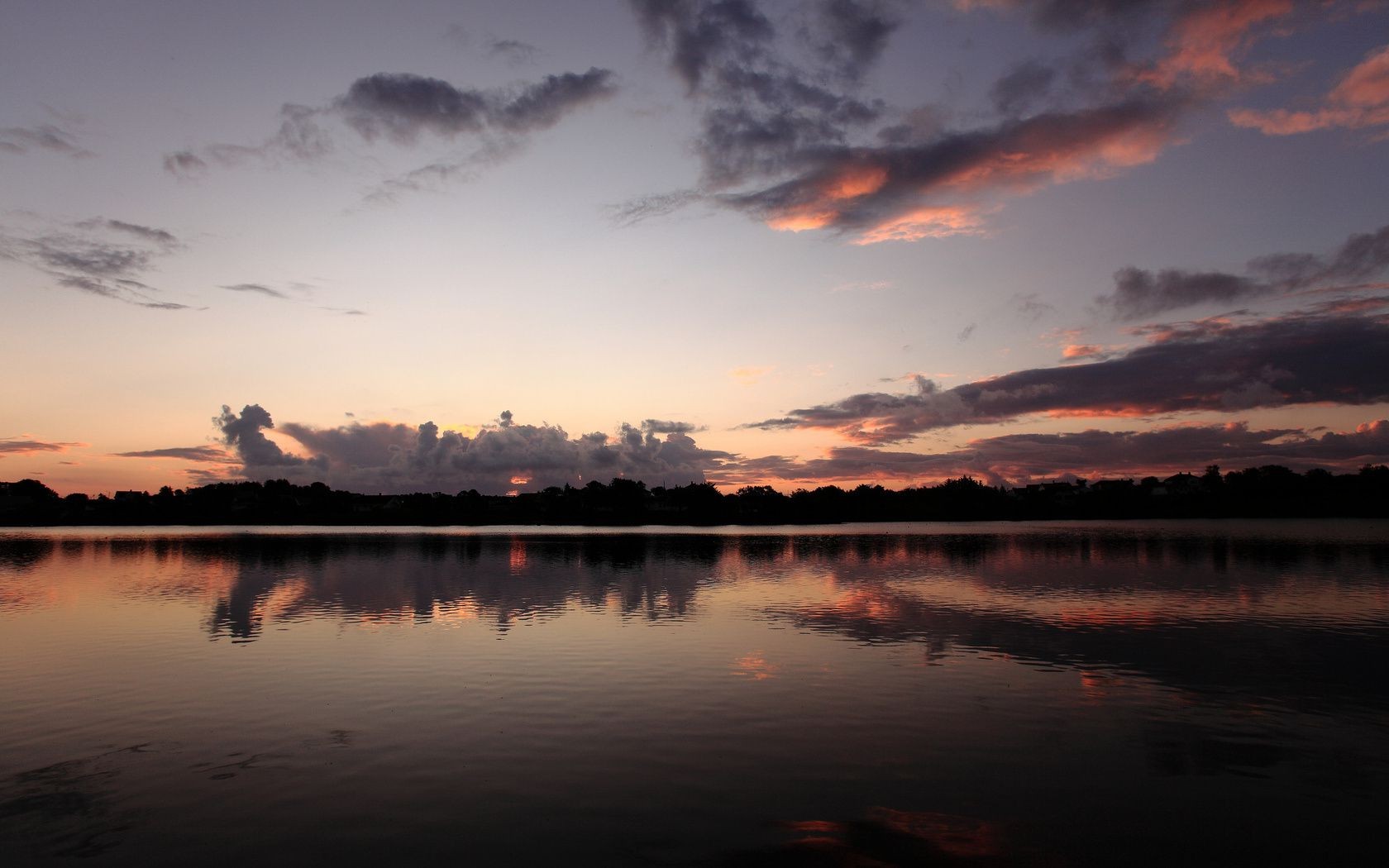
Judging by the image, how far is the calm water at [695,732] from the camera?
1431cm

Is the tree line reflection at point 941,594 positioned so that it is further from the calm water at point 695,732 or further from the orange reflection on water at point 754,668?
the orange reflection on water at point 754,668

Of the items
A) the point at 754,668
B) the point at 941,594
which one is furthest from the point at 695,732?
the point at 941,594

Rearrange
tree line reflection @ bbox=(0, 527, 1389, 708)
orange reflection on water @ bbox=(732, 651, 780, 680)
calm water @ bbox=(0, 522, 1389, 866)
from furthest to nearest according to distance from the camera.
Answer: tree line reflection @ bbox=(0, 527, 1389, 708)
orange reflection on water @ bbox=(732, 651, 780, 680)
calm water @ bbox=(0, 522, 1389, 866)

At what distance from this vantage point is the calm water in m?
14.3

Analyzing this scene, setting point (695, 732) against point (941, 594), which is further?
point (941, 594)

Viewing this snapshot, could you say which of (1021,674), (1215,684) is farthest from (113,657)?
(1215,684)

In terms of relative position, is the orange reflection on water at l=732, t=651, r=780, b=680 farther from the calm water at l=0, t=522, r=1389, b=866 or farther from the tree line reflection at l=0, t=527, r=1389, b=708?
the tree line reflection at l=0, t=527, r=1389, b=708

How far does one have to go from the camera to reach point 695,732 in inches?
822

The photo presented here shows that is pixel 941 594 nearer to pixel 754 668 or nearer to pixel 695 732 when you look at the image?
pixel 754 668

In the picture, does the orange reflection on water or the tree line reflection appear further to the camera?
the tree line reflection

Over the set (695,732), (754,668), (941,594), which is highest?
(695,732)

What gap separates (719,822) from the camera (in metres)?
14.8

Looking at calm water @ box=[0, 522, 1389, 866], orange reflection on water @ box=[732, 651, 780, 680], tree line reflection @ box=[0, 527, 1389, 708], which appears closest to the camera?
calm water @ box=[0, 522, 1389, 866]

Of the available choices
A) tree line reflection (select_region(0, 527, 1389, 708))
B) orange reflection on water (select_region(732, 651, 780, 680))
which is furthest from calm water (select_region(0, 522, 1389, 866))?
tree line reflection (select_region(0, 527, 1389, 708))
